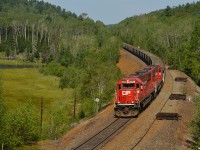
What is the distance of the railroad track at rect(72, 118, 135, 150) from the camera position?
32.9 meters

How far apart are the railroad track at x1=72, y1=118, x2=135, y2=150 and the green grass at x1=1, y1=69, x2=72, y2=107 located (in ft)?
143

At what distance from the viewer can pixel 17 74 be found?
15850 cm

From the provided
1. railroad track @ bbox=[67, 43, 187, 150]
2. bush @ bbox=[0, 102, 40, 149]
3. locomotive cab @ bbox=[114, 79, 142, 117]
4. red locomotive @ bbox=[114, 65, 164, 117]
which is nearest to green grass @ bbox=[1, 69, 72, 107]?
bush @ bbox=[0, 102, 40, 149]

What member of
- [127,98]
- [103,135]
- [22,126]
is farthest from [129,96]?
[22,126]

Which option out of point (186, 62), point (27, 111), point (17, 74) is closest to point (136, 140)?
point (27, 111)

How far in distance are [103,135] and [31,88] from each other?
287ft

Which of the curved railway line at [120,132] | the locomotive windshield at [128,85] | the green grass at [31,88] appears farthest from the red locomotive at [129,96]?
the green grass at [31,88]

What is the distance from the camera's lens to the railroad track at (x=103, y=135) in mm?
32934

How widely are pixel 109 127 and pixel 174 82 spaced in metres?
37.0

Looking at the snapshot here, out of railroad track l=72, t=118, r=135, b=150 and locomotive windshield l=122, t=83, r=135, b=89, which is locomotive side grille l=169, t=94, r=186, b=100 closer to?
locomotive windshield l=122, t=83, r=135, b=89

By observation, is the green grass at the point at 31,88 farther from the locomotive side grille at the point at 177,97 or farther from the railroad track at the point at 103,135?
the railroad track at the point at 103,135

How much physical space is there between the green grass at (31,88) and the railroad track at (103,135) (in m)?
43.5

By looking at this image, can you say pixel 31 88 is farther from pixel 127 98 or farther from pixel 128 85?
pixel 127 98

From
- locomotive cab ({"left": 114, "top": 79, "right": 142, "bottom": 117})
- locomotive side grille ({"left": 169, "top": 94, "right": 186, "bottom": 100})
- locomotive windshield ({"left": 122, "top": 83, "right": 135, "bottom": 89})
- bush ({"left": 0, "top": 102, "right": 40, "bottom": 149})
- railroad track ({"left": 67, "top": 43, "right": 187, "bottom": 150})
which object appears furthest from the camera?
locomotive side grille ({"left": 169, "top": 94, "right": 186, "bottom": 100})
